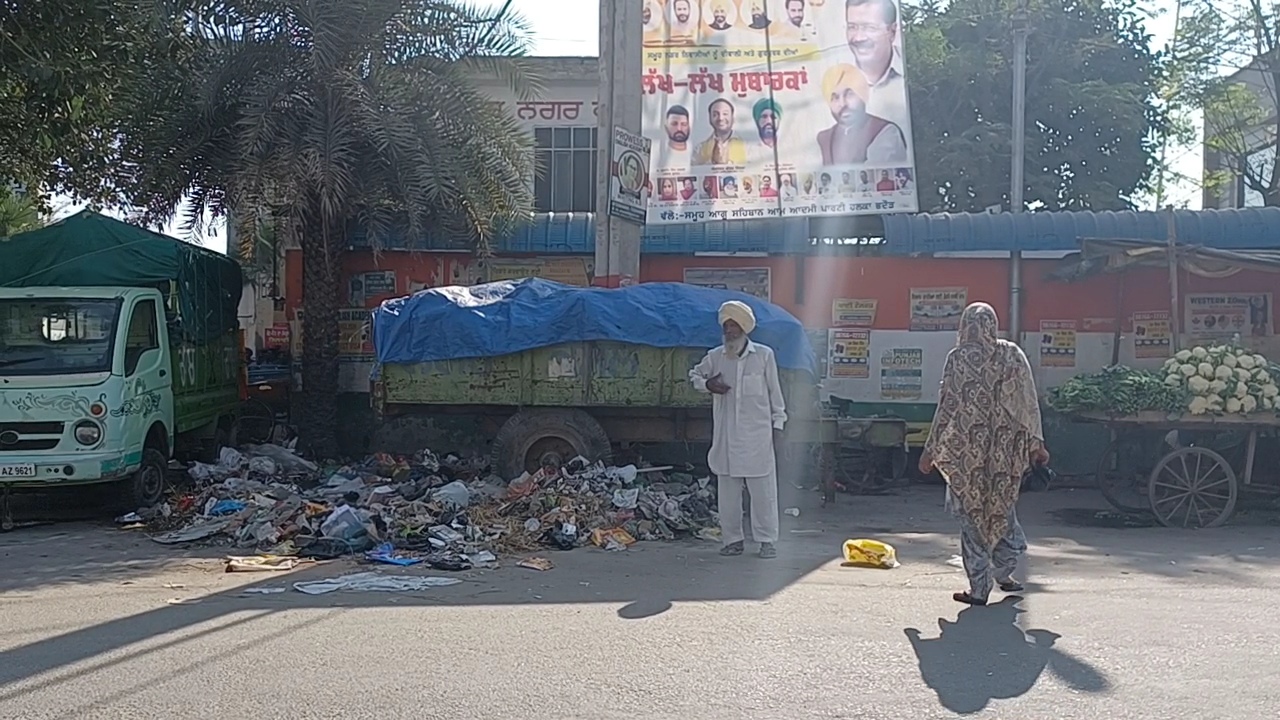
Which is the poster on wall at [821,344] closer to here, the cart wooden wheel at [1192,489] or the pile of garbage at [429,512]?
the pile of garbage at [429,512]

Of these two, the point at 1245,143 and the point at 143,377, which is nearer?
the point at 143,377

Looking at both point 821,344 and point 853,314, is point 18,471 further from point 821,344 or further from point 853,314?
point 853,314

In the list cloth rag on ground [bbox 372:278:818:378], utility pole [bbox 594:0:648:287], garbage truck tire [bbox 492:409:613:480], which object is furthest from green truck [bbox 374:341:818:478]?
utility pole [bbox 594:0:648:287]

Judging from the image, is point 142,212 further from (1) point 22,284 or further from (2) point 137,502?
(2) point 137,502

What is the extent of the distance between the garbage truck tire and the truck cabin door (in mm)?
3181

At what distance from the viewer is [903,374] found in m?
14.9

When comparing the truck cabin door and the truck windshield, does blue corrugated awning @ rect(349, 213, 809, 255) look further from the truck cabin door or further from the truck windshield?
the truck windshield

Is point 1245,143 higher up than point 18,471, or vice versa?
point 1245,143

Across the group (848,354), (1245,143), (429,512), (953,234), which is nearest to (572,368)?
(429,512)

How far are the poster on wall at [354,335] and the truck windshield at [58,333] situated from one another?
168 inches

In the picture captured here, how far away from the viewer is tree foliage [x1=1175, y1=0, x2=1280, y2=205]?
24.2 meters

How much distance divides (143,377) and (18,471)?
4.80ft

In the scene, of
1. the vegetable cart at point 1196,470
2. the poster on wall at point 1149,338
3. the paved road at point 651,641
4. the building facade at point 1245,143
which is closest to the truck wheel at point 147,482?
the paved road at point 651,641

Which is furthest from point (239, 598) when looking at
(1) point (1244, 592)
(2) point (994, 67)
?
(2) point (994, 67)
